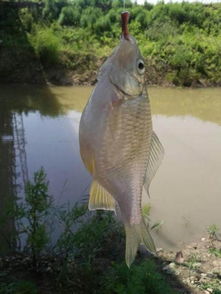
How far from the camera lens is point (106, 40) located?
14.1 m

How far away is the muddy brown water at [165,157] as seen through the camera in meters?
5.14

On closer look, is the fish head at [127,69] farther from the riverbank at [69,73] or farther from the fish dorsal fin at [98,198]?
the riverbank at [69,73]

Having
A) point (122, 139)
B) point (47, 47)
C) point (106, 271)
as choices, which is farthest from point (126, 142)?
point (47, 47)

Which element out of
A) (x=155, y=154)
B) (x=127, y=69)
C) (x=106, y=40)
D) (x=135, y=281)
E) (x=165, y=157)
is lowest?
(x=165, y=157)

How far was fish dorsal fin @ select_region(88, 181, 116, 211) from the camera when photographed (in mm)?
844

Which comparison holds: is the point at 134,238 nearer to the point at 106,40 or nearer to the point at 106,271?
the point at 106,271

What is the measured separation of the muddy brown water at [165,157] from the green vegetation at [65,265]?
145cm

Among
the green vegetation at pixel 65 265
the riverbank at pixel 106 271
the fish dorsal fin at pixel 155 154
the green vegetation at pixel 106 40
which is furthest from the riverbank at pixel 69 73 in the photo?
the fish dorsal fin at pixel 155 154

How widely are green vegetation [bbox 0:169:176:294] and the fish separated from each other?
5.79ft

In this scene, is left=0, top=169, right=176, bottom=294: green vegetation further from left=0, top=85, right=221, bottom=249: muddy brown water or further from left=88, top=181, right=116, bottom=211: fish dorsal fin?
left=88, top=181, right=116, bottom=211: fish dorsal fin

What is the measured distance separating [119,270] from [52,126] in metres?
6.03

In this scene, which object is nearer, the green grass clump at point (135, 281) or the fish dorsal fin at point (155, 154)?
the fish dorsal fin at point (155, 154)

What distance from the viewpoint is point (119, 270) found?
9.28 ft

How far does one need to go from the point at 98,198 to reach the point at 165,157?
20.6 feet
